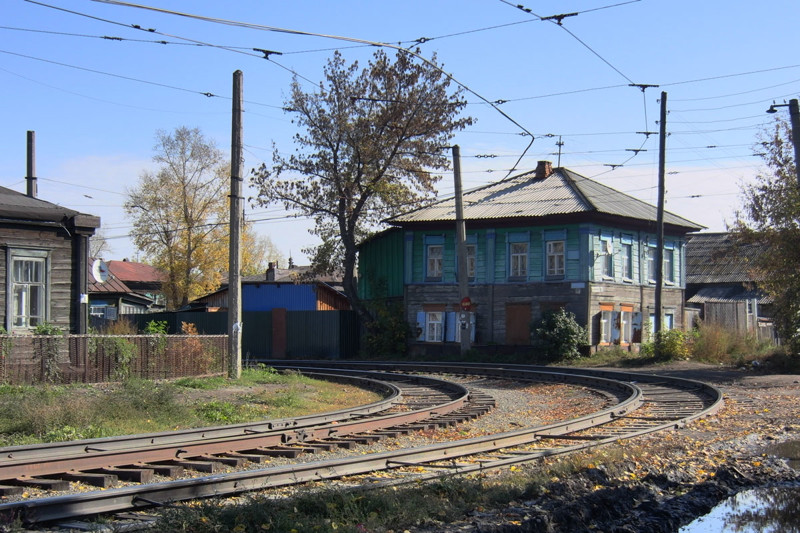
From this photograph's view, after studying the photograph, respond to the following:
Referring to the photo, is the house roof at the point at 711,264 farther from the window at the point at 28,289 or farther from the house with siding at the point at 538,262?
the window at the point at 28,289

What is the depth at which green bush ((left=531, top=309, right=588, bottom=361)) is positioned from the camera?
33438mm

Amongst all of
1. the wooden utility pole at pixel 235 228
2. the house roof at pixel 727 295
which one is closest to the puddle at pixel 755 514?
the wooden utility pole at pixel 235 228

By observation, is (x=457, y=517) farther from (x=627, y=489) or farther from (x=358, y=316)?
(x=358, y=316)

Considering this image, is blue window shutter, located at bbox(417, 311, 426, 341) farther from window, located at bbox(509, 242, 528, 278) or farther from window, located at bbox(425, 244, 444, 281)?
window, located at bbox(509, 242, 528, 278)

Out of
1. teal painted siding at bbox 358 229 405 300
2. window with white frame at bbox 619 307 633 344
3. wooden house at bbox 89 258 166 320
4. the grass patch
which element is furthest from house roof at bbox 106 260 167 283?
the grass patch

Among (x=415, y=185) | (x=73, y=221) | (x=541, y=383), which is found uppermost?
(x=415, y=185)

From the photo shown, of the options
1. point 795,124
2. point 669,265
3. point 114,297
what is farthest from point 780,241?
point 114,297

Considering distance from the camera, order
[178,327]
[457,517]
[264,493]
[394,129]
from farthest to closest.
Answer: [178,327] → [394,129] → [264,493] → [457,517]

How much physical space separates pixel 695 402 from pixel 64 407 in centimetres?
1212

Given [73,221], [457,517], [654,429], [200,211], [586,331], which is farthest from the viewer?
[200,211]

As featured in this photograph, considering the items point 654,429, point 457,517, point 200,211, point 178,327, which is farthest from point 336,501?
point 200,211

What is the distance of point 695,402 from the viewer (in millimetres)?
17688

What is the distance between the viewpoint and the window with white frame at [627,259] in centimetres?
3862

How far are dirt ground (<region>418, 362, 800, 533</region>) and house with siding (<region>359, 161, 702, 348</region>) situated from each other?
72.1ft
